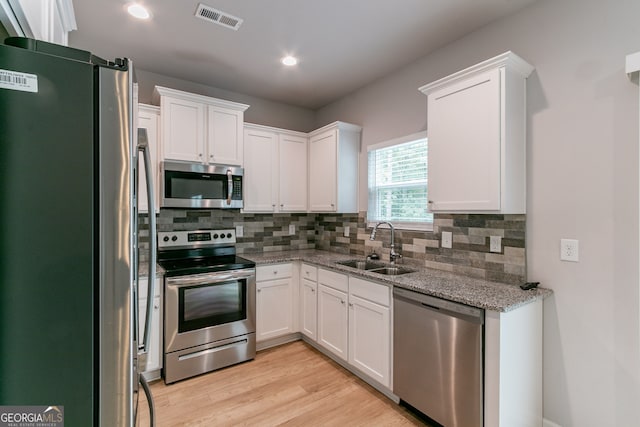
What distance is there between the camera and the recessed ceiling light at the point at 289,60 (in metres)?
2.77

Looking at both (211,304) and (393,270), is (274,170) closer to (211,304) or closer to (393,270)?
(211,304)

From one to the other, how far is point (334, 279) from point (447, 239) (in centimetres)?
104

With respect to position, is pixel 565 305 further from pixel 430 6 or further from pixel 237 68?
pixel 237 68

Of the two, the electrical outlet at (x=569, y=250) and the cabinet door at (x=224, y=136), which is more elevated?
the cabinet door at (x=224, y=136)

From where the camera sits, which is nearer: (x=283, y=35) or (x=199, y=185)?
(x=283, y=35)

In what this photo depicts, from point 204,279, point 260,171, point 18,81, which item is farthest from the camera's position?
point 260,171

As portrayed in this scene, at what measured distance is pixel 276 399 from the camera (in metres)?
2.33

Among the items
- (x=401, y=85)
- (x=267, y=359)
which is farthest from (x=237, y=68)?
(x=267, y=359)

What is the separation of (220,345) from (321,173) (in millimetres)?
2046

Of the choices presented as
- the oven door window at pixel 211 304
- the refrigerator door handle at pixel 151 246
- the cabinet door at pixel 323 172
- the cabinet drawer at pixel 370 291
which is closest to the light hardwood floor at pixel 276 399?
the oven door window at pixel 211 304

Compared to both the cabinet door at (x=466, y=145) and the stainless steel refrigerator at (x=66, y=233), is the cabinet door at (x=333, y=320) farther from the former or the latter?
the stainless steel refrigerator at (x=66, y=233)

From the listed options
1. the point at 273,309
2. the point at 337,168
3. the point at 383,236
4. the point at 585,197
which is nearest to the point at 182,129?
the point at 337,168

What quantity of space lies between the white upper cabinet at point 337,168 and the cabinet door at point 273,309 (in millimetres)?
997

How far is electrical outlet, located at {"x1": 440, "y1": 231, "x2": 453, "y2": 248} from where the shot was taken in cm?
247
